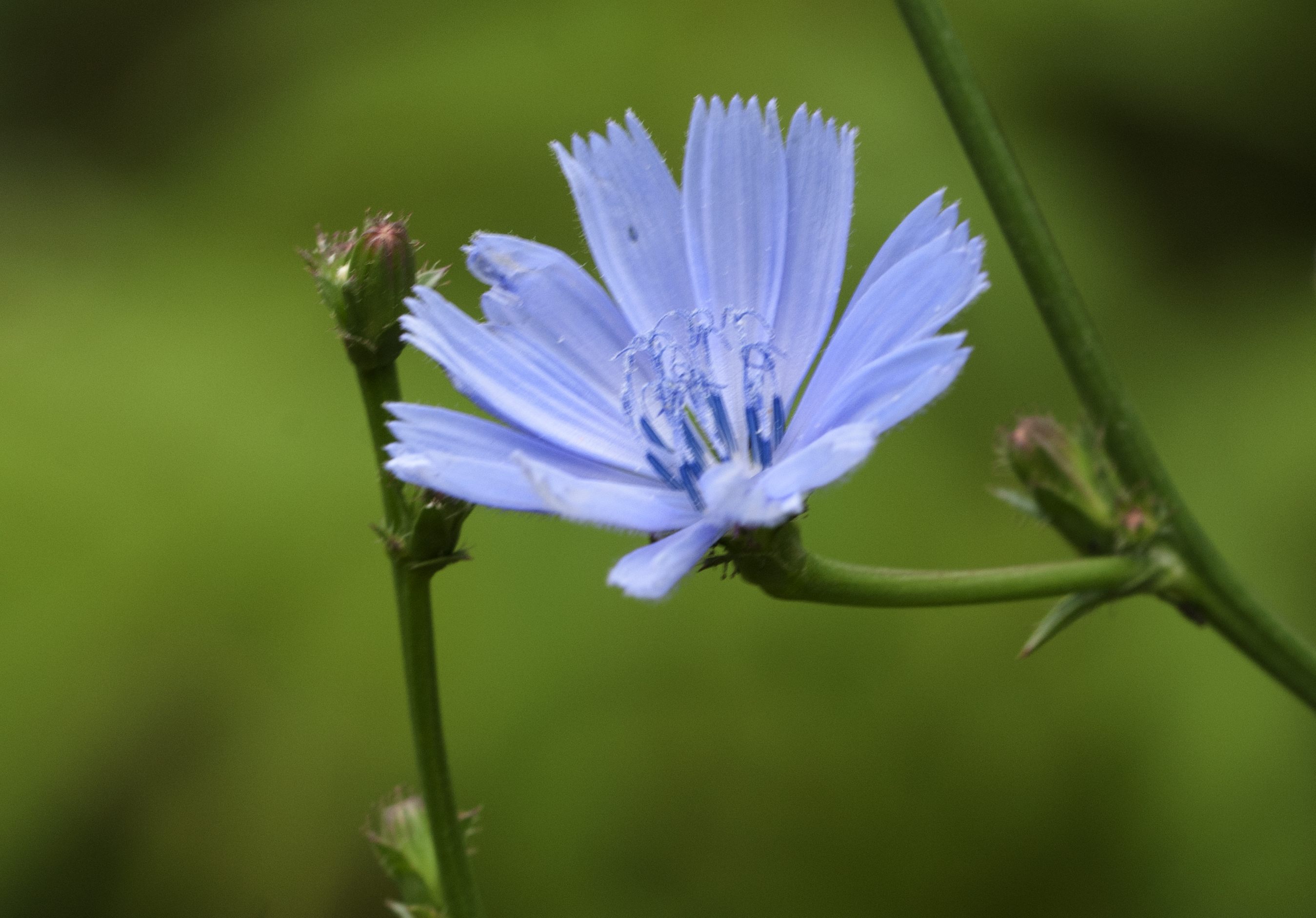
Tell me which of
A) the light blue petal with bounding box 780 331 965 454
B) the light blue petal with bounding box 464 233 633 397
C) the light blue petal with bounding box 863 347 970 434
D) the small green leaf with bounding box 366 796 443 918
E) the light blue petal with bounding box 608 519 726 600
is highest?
the light blue petal with bounding box 464 233 633 397

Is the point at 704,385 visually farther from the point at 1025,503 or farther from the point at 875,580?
the point at 1025,503

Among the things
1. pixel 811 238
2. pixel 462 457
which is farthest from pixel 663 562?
pixel 811 238

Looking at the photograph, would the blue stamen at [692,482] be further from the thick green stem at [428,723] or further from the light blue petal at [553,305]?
the thick green stem at [428,723]

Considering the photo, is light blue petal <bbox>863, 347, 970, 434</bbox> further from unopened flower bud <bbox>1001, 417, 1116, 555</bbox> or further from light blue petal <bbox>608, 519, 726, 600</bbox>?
unopened flower bud <bbox>1001, 417, 1116, 555</bbox>

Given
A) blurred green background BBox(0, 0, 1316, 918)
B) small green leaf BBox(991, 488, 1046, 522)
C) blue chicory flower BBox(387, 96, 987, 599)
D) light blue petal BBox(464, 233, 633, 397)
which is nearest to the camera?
blue chicory flower BBox(387, 96, 987, 599)

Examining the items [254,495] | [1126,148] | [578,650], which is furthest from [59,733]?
[1126,148]

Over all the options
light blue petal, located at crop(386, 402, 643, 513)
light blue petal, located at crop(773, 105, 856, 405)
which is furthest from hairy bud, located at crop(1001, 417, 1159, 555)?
light blue petal, located at crop(386, 402, 643, 513)
